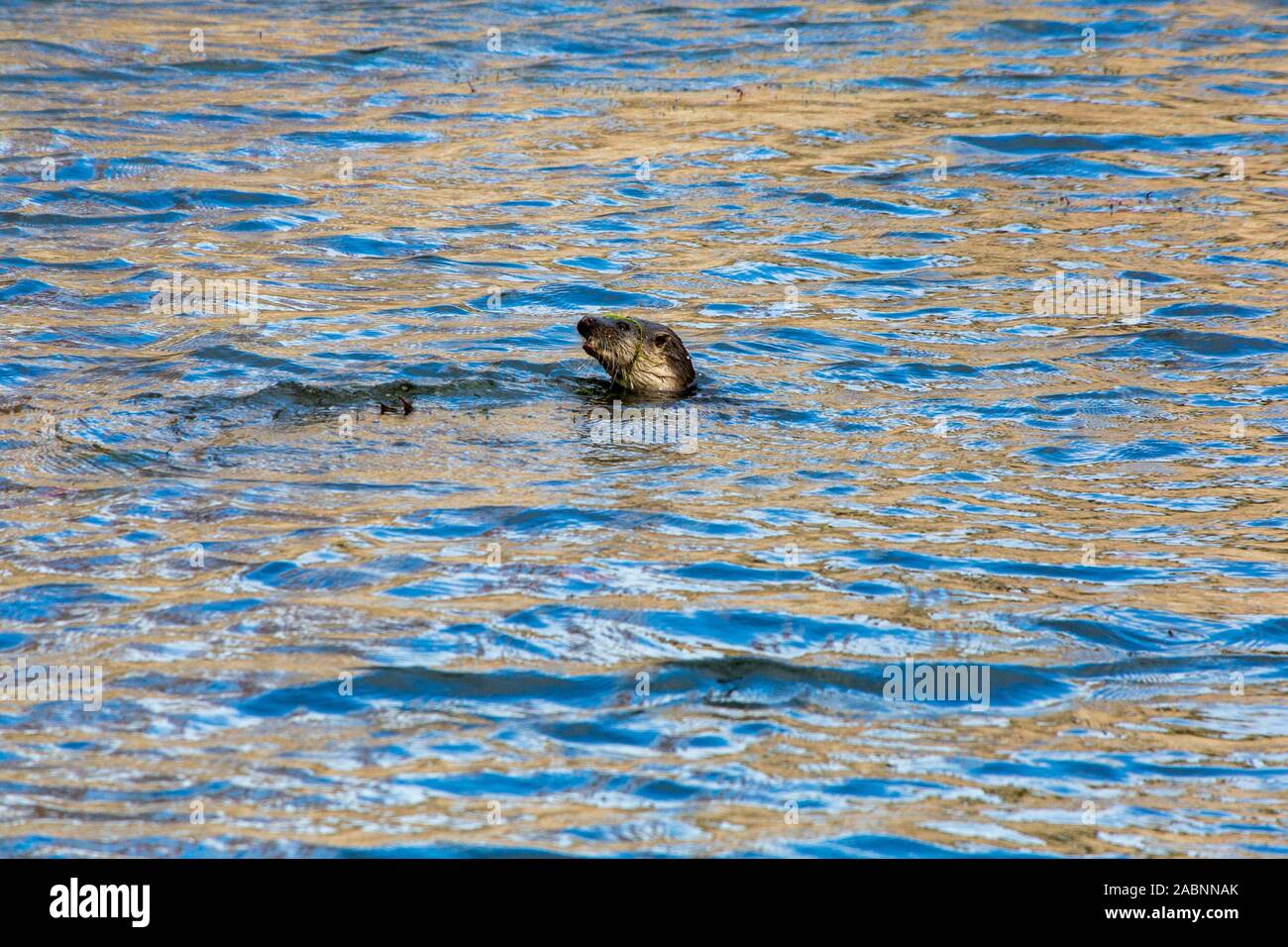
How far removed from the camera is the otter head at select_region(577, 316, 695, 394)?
9773 mm

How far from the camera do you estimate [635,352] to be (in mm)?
9805

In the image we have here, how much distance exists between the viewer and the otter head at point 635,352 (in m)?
9.77

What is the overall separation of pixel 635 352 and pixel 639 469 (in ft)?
3.87

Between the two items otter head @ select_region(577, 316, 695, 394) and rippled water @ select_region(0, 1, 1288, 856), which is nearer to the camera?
rippled water @ select_region(0, 1, 1288, 856)

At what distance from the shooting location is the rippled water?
5.68m

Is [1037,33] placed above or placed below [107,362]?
above

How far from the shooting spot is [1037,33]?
21141mm

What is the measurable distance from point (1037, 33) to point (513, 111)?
7457 millimetres

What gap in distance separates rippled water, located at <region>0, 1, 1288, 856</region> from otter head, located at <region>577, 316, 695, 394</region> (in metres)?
0.35

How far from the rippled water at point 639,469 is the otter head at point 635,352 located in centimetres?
35

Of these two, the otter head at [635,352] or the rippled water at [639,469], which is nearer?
the rippled water at [639,469]
